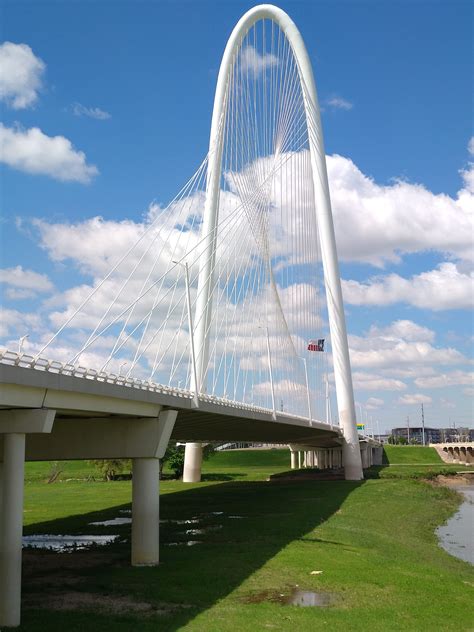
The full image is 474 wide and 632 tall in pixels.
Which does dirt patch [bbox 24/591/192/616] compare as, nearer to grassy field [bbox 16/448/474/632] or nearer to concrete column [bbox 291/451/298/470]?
grassy field [bbox 16/448/474/632]

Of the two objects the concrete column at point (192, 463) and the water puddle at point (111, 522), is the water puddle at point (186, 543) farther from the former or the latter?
the concrete column at point (192, 463)

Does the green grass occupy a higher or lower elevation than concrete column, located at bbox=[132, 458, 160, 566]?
higher

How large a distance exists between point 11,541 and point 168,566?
7.74m

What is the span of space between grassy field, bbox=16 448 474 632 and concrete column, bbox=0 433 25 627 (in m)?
0.56

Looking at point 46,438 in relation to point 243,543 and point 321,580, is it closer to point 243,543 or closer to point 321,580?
point 243,543

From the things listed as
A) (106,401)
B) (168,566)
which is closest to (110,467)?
(168,566)

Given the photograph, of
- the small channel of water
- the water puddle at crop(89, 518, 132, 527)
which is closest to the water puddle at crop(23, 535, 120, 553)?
the water puddle at crop(89, 518, 132, 527)

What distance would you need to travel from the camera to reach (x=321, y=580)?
21.3 metres

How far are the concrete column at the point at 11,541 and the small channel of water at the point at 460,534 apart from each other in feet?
61.9

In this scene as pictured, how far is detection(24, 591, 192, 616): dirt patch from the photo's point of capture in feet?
57.6

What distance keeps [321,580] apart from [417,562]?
628 cm

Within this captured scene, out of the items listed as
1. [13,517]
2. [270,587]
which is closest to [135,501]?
[270,587]

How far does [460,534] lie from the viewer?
38594 mm

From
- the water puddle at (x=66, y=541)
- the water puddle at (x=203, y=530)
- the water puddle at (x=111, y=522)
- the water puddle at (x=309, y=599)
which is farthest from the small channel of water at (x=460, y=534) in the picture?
the water puddle at (x=111, y=522)
